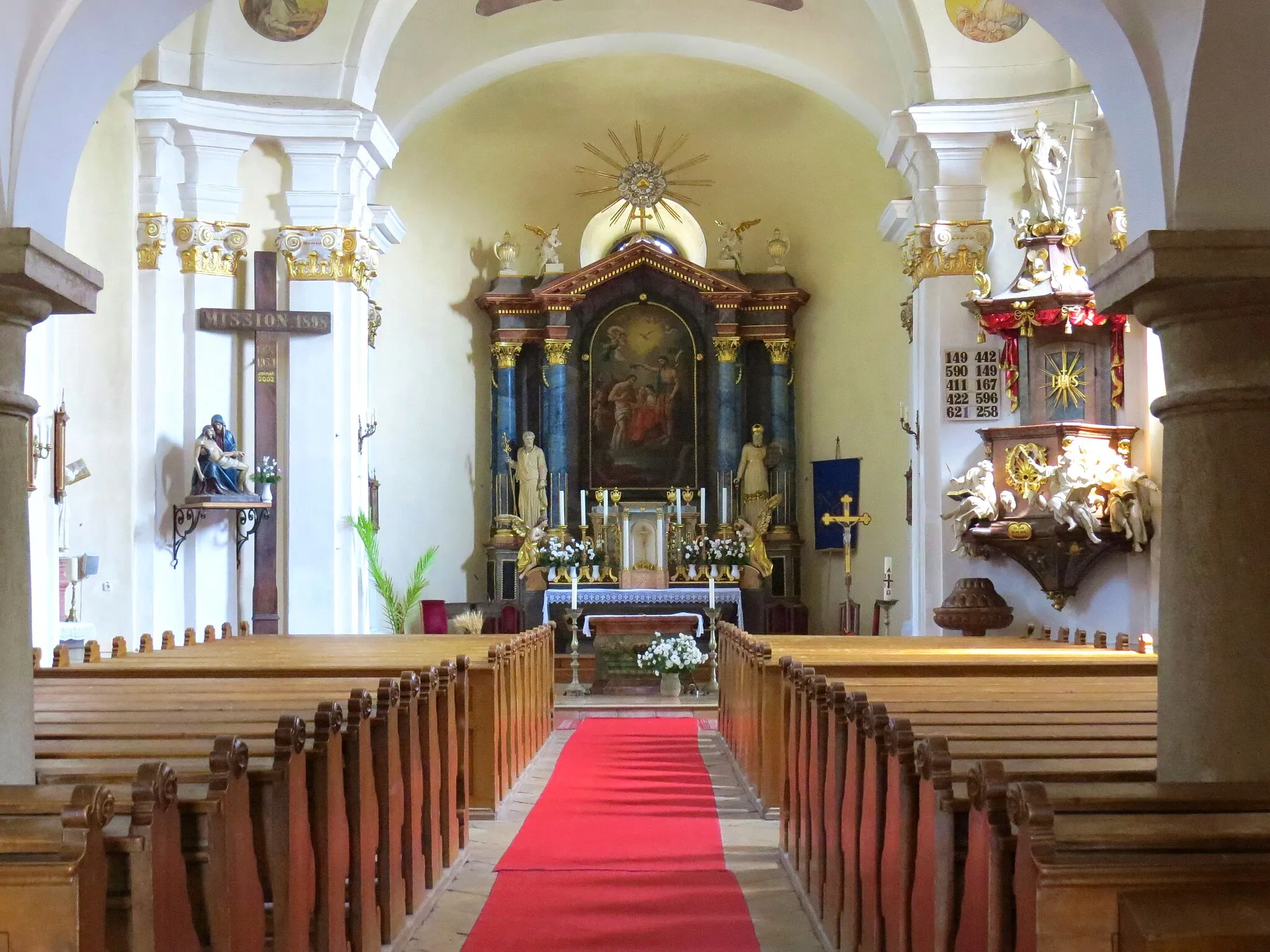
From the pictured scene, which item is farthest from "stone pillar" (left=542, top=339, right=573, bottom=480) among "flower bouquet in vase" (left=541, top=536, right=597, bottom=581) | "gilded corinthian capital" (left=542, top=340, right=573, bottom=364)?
"flower bouquet in vase" (left=541, top=536, right=597, bottom=581)

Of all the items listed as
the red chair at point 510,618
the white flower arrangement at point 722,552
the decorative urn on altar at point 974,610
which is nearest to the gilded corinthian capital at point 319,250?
the red chair at point 510,618

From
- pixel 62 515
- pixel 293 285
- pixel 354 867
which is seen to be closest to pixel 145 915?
pixel 354 867

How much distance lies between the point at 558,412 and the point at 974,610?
6.89 meters

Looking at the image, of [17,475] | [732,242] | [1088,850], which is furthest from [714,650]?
[1088,850]

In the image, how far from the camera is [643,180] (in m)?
17.3

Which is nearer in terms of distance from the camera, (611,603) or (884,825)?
(884,825)

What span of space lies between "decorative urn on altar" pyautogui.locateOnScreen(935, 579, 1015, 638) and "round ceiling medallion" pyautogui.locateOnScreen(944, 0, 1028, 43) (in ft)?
16.3

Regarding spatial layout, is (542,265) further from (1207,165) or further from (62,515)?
(1207,165)

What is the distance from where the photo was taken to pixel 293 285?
13.2 meters

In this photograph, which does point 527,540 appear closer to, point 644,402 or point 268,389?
Answer: point 644,402

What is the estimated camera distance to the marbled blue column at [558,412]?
1731 cm

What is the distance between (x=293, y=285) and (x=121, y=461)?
2.25 meters

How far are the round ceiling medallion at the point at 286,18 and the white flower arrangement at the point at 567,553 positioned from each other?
5901 mm

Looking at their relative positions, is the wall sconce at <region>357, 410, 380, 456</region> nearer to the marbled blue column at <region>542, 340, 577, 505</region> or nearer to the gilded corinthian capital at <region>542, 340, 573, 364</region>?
the marbled blue column at <region>542, 340, 577, 505</region>
